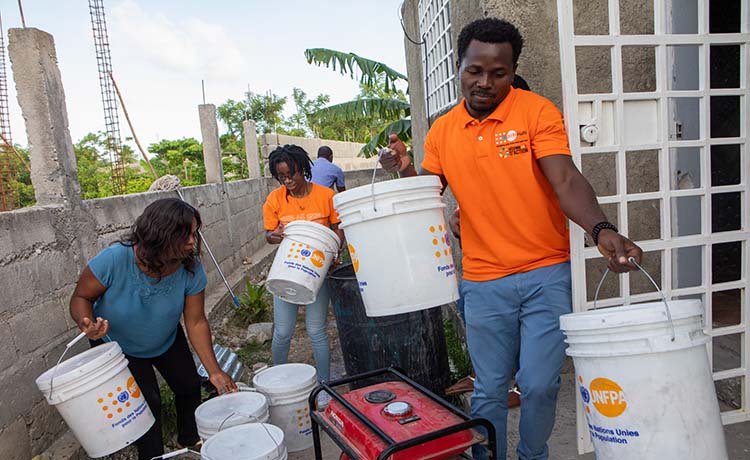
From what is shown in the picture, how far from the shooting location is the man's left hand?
5.94 ft

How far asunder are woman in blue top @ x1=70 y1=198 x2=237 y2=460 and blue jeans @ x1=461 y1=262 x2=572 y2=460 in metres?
1.52

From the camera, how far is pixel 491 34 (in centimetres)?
210

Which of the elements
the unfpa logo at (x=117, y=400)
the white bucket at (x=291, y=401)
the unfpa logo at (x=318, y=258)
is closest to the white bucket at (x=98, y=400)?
the unfpa logo at (x=117, y=400)

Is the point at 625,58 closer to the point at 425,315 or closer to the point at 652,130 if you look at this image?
the point at 652,130

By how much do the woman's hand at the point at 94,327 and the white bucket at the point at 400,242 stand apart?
1377mm

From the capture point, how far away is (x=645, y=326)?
1671 mm

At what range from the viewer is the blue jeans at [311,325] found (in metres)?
3.83

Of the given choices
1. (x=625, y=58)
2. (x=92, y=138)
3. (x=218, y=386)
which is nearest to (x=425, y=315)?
(x=218, y=386)

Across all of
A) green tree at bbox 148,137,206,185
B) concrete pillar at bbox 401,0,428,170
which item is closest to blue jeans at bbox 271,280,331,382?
concrete pillar at bbox 401,0,428,170

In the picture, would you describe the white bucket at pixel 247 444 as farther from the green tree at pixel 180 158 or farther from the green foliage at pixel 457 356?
the green tree at pixel 180 158

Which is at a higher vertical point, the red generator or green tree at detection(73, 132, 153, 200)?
green tree at detection(73, 132, 153, 200)

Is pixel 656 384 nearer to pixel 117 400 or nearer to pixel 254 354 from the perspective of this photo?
pixel 117 400

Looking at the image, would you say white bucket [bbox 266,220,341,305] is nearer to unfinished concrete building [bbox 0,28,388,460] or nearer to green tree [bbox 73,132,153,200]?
unfinished concrete building [bbox 0,28,388,460]

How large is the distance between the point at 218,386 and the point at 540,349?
1.83 metres
